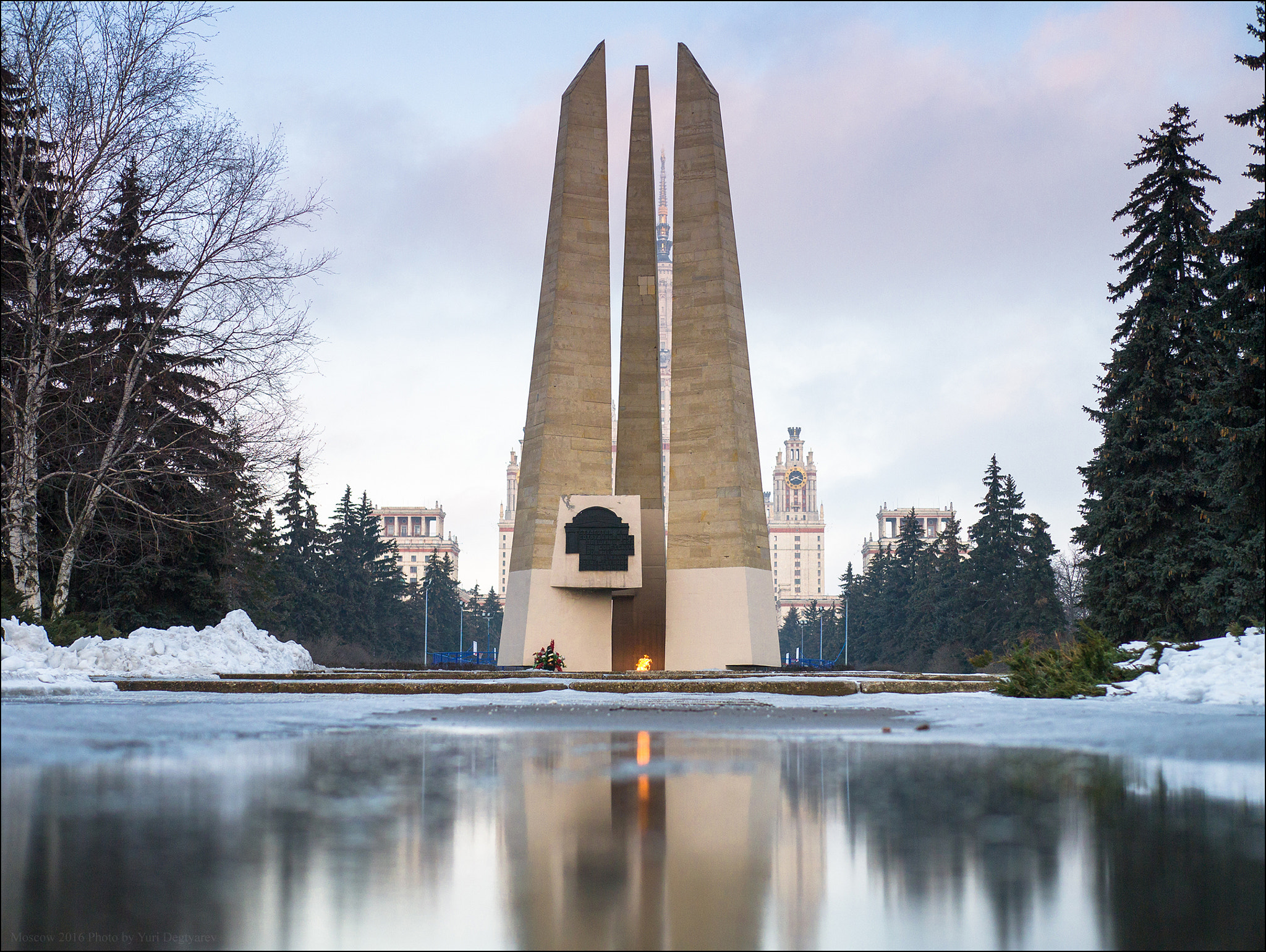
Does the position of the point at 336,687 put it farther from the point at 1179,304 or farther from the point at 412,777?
the point at 1179,304

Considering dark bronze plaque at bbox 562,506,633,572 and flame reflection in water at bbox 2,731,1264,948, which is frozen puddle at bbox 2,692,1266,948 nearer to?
flame reflection in water at bbox 2,731,1264,948

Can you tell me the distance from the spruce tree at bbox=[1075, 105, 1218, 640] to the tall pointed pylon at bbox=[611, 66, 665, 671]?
1160 centimetres

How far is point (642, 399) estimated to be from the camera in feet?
111

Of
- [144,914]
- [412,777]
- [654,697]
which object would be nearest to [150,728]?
[412,777]

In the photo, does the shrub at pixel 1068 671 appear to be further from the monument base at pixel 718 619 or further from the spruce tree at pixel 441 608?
the spruce tree at pixel 441 608

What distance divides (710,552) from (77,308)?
16917 mm

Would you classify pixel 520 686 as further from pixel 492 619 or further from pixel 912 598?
pixel 492 619

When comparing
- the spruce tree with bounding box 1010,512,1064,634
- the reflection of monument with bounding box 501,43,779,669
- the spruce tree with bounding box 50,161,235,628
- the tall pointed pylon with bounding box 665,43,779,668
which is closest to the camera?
the spruce tree with bounding box 50,161,235,628

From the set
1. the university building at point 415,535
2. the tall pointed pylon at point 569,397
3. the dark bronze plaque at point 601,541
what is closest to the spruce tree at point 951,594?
the tall pointed pylon at point 569,397

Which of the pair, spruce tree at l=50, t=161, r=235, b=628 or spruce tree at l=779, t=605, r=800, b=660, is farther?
spruce tree at l=779, t=605, r=800, b=660

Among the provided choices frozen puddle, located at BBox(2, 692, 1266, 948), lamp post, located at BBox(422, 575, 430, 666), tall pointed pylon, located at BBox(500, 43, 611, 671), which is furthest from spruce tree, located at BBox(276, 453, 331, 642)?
frozen puddle, located at BBox(2, 692, 1266, 948)

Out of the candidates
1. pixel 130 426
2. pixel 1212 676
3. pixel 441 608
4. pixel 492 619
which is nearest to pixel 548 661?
pixel 130 426

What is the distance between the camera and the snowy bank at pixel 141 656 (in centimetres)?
1213

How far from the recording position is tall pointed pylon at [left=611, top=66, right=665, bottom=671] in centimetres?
3138
